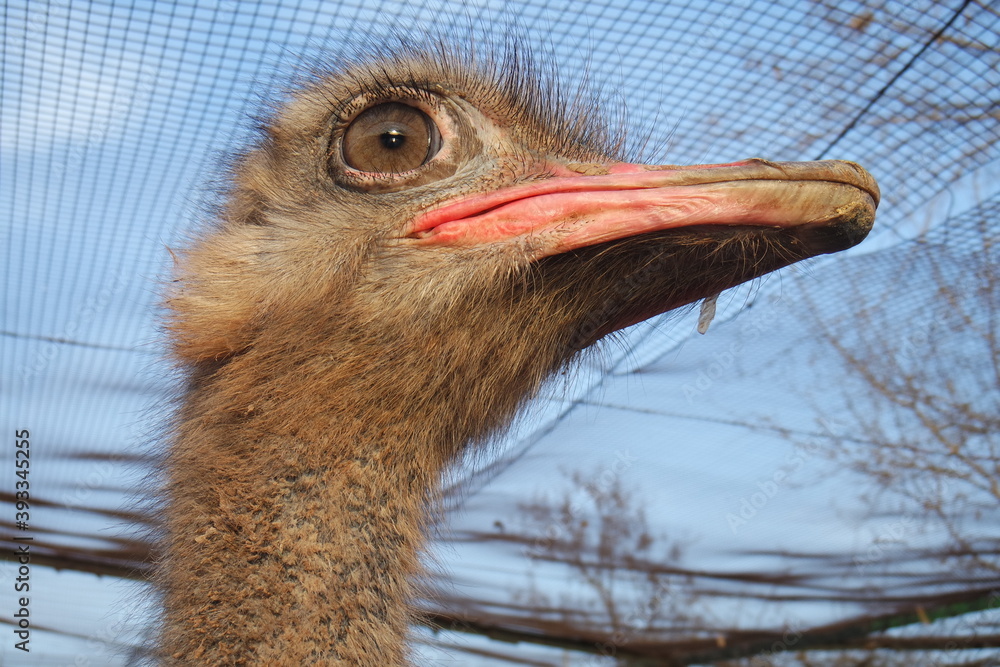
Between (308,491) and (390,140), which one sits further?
(390,140)

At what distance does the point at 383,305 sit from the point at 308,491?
0.94 feet

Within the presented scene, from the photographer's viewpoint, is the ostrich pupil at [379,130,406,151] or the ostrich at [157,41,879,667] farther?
the ostrich pupil at [379,130,406,151]

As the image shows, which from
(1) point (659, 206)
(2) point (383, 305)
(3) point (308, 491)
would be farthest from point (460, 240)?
(3) point (308, 491)

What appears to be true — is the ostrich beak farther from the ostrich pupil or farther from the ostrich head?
the ostrich pupil

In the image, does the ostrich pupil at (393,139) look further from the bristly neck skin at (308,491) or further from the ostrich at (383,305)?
the bristly neck skin at (308,491)

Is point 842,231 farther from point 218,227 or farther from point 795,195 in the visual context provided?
point 218,227

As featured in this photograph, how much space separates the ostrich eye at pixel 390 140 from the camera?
1414 mm

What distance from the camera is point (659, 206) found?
1.17m

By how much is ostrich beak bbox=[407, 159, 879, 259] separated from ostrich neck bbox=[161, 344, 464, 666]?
0.28m

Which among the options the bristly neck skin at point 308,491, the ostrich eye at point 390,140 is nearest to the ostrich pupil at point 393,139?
the ostrich eye at point 390,140

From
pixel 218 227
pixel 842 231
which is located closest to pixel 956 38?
pixel 842 231

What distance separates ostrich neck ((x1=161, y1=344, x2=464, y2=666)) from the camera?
1184mm

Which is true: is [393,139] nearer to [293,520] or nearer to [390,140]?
[390,140]

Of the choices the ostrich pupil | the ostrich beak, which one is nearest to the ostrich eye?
the ostrich pupil
